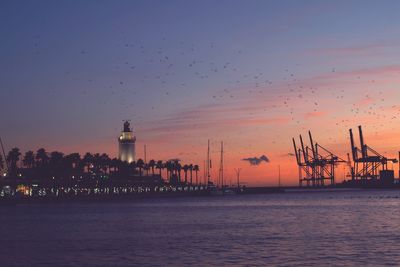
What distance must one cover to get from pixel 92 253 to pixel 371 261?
21060mm

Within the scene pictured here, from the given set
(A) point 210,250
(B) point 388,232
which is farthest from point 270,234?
(A) point 210,250

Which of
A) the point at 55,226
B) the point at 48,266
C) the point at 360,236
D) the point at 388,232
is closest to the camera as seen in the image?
the point at 48,266

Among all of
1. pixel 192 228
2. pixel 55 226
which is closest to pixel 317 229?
pixel 192 228

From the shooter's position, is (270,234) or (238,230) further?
(238,230)

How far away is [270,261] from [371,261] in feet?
22.4

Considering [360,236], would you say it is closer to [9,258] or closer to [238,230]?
[238,230]

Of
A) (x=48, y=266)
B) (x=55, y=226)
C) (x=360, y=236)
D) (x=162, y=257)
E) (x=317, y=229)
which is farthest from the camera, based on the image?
(x=55, y=226)

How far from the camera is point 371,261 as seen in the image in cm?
4656

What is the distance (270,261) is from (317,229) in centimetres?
3017

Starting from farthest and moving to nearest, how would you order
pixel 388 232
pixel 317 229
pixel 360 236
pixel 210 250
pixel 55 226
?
pixel 55 226 → pixel 317 229 → pixel 388 232 → pixel 360 236 → pixel 210 250

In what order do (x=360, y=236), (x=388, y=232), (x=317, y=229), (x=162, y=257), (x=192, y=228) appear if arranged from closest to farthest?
1. (x=162, y=257)
2. (x=360, y=236)
3. (x=388, y=232)
4. (x=317, y=229)
5. (x=192, y=228)

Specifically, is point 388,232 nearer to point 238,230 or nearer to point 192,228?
point 238,230

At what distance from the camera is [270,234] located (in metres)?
70.1

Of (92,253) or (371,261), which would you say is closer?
(371,261)
